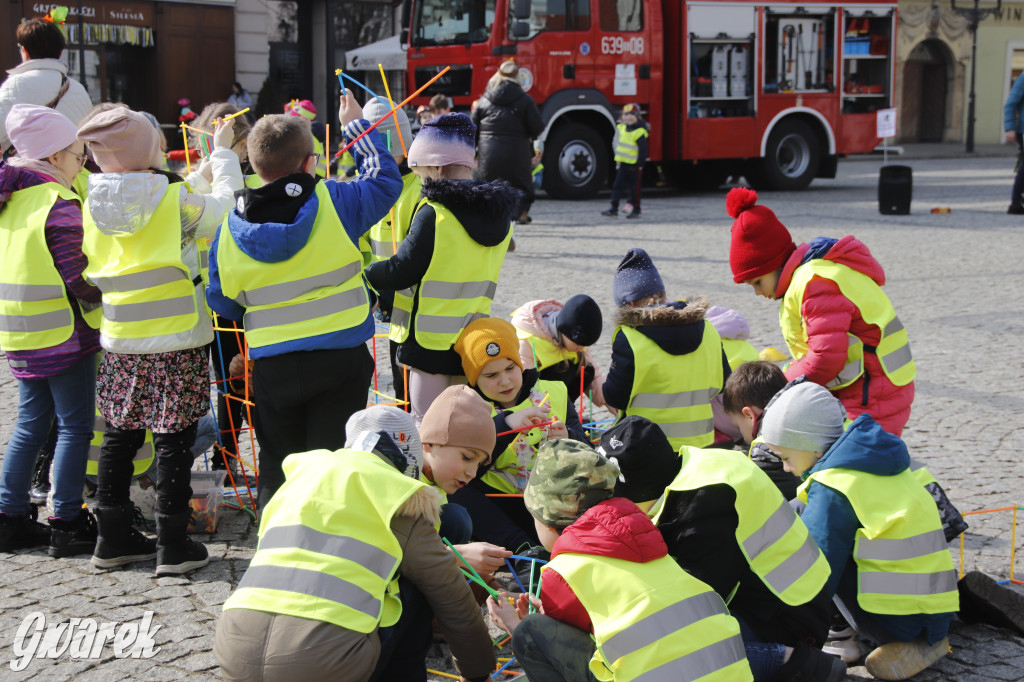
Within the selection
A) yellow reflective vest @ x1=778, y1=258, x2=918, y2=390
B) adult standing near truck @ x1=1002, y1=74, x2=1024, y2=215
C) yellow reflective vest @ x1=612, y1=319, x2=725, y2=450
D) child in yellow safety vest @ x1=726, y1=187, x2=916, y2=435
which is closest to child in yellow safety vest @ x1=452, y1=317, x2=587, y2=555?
yellow reflective vest @ x1=612, y1=319, x2=725, y2=450

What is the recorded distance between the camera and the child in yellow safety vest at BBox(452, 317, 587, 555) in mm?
3795

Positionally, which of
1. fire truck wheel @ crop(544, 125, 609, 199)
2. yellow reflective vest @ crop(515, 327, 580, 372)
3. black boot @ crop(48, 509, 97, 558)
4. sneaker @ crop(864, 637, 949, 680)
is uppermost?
fire truck wheel @ crop(544, 125, 609, 199)

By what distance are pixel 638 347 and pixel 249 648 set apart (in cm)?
207

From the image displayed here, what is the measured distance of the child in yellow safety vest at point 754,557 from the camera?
2.74 metres

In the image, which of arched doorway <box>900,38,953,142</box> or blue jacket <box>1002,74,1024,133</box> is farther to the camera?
arched doorway <box>900,38,953,142</box>

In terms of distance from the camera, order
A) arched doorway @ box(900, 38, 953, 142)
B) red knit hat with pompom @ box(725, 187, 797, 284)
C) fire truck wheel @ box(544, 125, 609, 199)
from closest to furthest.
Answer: red knit hat with pompom @ box(725, 187, 797, 284) → fire truck wheel @ box(544, 125, 609, 199) → arched doorway @ box(900, 38, 953, 142)

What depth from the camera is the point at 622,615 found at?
2.46 metres

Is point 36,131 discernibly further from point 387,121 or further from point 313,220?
point 387,121

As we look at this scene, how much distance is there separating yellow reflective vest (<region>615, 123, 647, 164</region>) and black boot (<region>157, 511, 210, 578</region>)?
10.1 m

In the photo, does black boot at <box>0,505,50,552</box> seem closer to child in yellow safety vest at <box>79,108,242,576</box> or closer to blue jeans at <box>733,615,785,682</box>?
child in yellow safety vest at <box>79,108,242,576</box>

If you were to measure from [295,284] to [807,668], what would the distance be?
1.93 meters

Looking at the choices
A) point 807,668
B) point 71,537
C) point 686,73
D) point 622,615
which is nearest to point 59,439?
point 71,537

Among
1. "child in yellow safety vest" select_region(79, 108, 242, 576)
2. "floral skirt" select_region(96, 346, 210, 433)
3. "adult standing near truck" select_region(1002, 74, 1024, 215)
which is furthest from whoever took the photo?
"adult standing near truck" select_region(1002, 74, 1024, 215)

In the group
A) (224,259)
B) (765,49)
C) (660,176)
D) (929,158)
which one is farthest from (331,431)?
(929,158)
